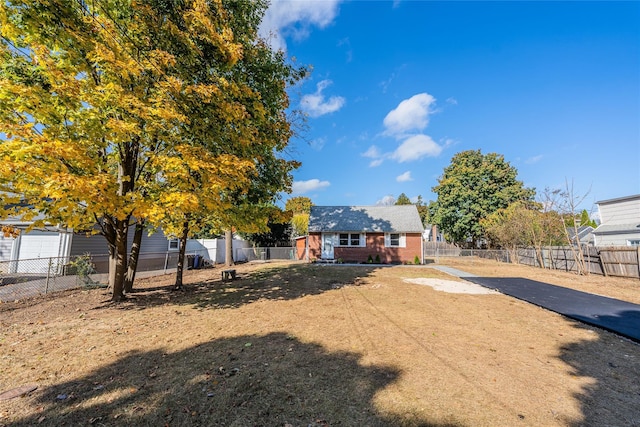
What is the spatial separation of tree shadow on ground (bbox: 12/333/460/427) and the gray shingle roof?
731 inches

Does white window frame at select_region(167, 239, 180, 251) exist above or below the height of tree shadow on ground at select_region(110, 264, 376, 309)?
above

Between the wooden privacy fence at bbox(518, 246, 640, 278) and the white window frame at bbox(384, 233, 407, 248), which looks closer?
the wooden privacy fence at bbox(518, 246, 640, 278)

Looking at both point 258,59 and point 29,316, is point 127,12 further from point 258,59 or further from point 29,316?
point 29,316

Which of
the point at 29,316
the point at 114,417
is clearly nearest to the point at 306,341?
the point at 114,417

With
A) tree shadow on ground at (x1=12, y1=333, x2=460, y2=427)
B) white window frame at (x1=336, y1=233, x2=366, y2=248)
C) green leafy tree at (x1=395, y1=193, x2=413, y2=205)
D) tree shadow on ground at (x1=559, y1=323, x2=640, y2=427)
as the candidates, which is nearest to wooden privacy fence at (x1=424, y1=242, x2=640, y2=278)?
tree shadow on ground at (x1=559, y1=323, x2=640, y2=427)

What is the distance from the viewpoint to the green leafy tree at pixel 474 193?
30625 millimetres

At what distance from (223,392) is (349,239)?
65.2 feet

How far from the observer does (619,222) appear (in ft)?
62.0

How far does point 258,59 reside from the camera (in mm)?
8984

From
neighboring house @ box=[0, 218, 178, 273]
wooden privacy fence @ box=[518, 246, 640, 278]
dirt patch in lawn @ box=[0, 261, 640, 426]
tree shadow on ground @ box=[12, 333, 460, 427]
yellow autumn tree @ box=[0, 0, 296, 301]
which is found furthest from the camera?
wooden privacy fence @ box=[518, 246, 640, 278]

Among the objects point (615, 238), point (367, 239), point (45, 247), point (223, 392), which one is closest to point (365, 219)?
point (367, 239)

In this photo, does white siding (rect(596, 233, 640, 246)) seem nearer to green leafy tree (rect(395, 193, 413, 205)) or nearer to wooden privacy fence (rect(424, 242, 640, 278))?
wooden privacy fence (rect(424, 242, 640, 278))

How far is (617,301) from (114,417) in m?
13.0

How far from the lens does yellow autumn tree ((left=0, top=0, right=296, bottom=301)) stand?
540 cm
